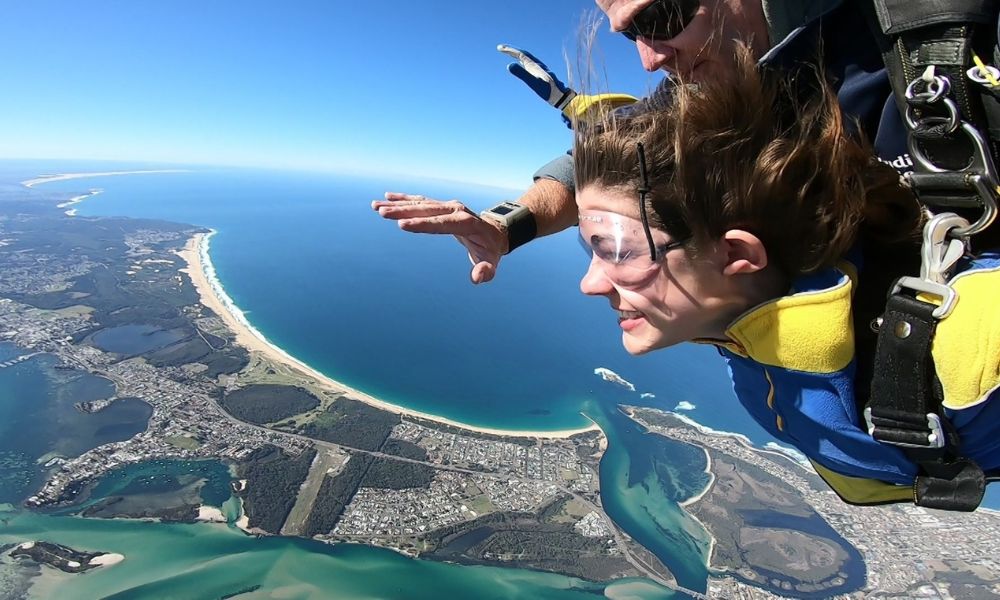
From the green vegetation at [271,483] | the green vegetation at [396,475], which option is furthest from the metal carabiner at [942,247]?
the green vegetation at [396,475]

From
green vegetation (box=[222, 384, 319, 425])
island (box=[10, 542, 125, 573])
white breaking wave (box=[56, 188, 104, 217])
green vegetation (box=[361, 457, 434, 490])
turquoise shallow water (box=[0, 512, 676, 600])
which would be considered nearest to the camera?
turquoise shallow water (box=[0, 512, 676, 600])

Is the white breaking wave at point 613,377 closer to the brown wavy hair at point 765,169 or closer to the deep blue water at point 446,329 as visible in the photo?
the deep blue water at point 446,329

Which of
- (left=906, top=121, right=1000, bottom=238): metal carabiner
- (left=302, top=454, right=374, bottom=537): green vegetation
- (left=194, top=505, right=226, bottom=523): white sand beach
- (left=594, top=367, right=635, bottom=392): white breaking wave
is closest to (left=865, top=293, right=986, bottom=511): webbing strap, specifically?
(left=906, top=121, right=1000, bottom=238): metal carabiner

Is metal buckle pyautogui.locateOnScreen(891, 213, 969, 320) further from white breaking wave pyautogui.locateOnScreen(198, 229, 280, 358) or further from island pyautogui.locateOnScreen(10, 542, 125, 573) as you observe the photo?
white breaking wave pyautogui.locateOnScreen(198, 229, 280, 358)

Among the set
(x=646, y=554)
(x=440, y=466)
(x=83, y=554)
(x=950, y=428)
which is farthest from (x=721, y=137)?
(x=83, y=554)

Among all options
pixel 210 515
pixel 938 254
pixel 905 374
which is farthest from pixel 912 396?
pixel 210 515

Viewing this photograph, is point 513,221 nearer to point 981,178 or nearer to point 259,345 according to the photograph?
point 981,178
